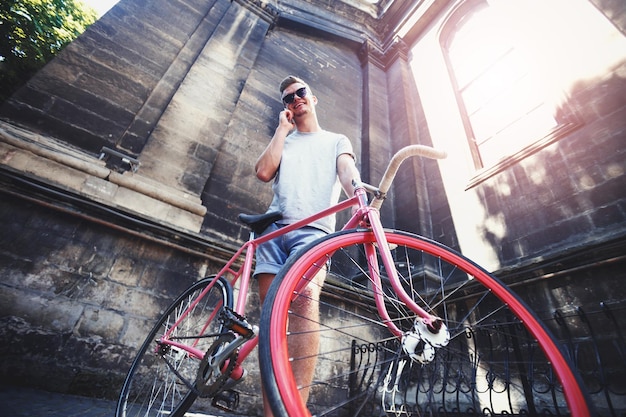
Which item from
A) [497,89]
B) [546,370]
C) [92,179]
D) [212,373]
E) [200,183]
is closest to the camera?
A: [212,373]

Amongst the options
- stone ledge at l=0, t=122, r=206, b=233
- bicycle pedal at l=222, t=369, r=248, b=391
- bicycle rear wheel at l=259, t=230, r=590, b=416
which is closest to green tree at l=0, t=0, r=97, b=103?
stone ledge at l=0, t=122, r=206, b=233

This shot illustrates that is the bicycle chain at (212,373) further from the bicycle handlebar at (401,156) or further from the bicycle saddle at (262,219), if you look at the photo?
the bicycle handlebar at (401,156)

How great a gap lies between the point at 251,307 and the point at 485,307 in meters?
2.82

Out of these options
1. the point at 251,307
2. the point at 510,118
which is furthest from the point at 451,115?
the point at 251,307

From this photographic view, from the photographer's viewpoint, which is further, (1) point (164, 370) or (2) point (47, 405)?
(1) point (164, 370)

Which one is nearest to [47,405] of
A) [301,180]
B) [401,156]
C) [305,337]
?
[305,337]

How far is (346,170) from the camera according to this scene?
6.86 feet

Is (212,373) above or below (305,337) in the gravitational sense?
below

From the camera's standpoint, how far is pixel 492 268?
3.91 metres

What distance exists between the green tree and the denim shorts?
6.33m

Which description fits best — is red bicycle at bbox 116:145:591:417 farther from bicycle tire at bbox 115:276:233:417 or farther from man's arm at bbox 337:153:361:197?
man's arm at bbox 337:153:361:197

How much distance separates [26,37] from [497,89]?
10.1m

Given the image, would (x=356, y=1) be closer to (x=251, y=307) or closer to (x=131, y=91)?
(x=131, y=91)

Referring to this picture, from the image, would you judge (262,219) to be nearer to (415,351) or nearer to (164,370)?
(415,351)
